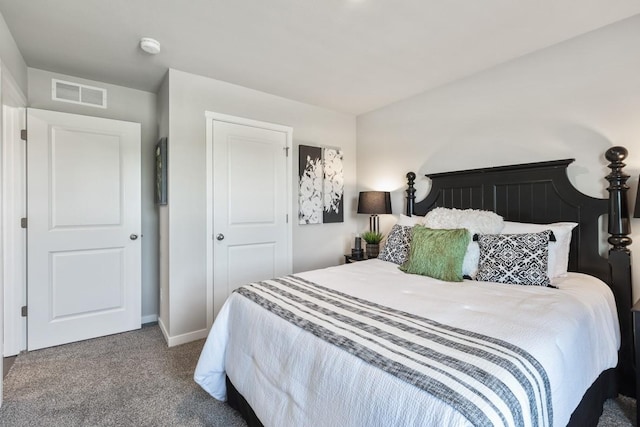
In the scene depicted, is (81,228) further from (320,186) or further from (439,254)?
(439,254)

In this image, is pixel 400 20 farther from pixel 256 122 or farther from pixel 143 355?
pixel 143 355

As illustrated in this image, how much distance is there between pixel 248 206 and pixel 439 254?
6.13ft

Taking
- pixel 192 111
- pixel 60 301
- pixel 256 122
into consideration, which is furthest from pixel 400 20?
pixel 60 301

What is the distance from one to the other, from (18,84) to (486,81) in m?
3.77

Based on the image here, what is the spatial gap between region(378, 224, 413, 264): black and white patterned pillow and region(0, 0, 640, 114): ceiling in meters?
1.42

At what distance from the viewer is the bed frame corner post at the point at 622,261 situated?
76.9 inches

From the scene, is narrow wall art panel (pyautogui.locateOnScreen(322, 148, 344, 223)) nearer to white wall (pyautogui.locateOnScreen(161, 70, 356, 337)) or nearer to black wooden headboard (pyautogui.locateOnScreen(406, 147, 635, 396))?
white wall (pyautogui.locateOnScreen(161, 70, 356, 337))

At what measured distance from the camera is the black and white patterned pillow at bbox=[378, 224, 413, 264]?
257 centimetres

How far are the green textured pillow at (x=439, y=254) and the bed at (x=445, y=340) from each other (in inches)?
3.4

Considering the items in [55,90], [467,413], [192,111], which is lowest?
[467,413]

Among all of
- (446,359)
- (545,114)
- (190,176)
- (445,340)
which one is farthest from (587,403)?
(190,176)

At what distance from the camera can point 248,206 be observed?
3137 millimetres

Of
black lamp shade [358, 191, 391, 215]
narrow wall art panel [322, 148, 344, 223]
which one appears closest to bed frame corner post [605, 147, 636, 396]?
black lamp shade [358, 191, 391, 215]

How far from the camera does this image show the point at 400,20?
2014mm
